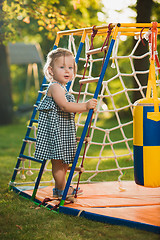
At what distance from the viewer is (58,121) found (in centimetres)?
298

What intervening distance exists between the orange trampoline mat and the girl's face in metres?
0.96

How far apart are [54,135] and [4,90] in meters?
8.80

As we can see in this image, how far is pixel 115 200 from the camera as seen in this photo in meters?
3.06

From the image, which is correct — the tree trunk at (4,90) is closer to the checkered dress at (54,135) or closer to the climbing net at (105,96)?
the climbing net at (105,96)

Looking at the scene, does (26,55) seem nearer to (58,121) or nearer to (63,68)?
(63,68)

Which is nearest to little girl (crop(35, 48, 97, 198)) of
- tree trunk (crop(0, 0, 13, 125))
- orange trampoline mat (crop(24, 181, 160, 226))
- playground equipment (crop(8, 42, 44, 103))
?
orange trampoline mat (crop(24, 181, 160, 226))

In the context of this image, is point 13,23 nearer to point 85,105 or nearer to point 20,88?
point 85,105

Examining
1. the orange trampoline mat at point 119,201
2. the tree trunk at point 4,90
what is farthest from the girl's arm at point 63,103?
the tree trunk at point 4,90

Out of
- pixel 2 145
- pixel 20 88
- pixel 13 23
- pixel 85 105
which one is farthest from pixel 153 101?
pixel 20 88

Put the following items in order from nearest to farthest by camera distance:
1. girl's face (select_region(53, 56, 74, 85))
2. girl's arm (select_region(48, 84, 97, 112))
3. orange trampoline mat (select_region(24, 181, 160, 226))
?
orange trampoline mat (select_region(24, 181, 160, 226)), girl's arm (select_region(48, 84, 97, 112)), girl's face (select_region(53, 56, 74, 85))

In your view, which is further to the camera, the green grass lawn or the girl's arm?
the girl's arm

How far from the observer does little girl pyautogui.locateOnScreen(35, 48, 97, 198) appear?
2.94 meters

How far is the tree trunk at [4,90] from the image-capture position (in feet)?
37.4

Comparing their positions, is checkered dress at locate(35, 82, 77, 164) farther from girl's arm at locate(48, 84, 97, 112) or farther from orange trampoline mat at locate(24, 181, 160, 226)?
orange trampoline mat at locate(24, 181, 160, 226)
